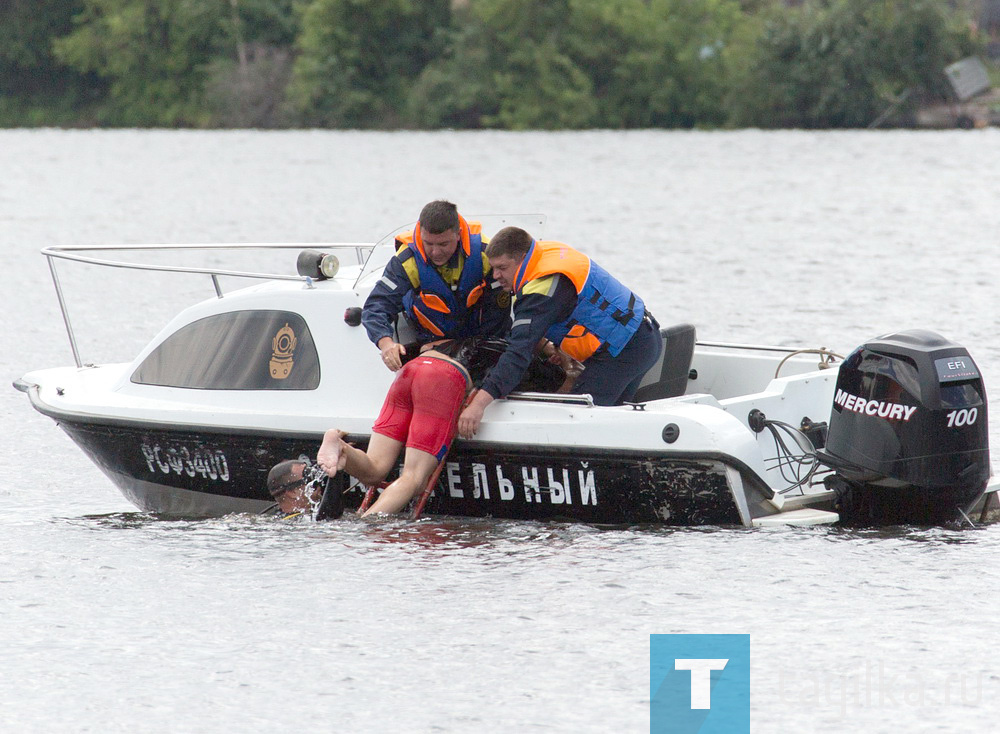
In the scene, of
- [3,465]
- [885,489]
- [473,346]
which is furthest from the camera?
[3,465]

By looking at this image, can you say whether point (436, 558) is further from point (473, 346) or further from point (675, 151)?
point (675, 151)

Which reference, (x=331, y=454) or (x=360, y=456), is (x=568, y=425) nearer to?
(x=360, y=456)

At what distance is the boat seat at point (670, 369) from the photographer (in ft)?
25.4

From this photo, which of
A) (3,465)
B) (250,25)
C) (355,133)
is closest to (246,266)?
(3,465)

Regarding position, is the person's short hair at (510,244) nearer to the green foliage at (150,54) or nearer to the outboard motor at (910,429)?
the outboard motor at (910,429)

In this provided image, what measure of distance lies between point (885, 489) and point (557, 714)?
6.95ft

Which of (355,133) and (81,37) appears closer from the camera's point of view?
(355,133)

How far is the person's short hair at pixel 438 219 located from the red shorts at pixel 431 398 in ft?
2.06

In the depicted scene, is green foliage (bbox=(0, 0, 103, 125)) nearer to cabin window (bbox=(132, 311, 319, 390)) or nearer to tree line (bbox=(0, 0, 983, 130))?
tree line (bbox=(0, 0, 983, 130))

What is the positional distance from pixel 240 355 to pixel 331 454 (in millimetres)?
1092

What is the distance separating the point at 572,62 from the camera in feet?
174

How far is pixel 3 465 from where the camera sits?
998 cm

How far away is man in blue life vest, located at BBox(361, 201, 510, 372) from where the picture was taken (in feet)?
23.8
